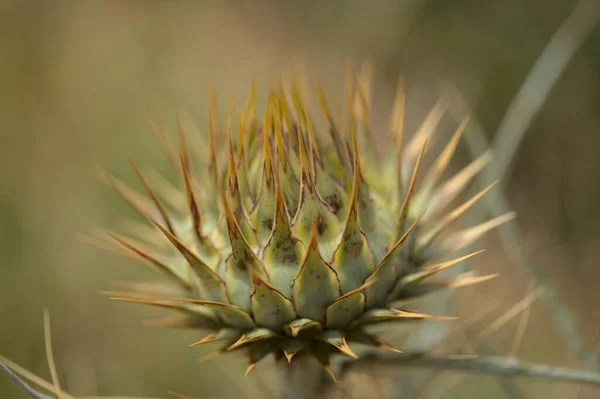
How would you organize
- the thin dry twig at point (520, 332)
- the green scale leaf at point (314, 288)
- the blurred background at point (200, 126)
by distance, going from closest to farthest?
the green scale leaf at point (314, 288)
the thin dry twig at point (520, 332)
the blurred background at point (200, 126)

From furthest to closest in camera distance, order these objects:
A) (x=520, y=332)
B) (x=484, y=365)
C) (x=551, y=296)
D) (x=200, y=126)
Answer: (x=200, y=126) < (x=551, y=296) < (x=520, y=332) < (x=484, y=365)

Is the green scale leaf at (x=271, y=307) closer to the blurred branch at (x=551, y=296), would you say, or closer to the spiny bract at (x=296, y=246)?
the spiny bract at (x=296, y=246)

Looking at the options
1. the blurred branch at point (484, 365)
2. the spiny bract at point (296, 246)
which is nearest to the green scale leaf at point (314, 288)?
the spiny bract at point (296, 246)

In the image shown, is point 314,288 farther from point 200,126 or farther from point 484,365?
point 200,126

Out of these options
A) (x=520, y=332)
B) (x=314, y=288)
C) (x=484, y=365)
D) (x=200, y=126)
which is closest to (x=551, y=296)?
(x=520, y=332)

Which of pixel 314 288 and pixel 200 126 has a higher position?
pixel 200 126

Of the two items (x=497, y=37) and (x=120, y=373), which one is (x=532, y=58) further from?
(x=120, y=373)
